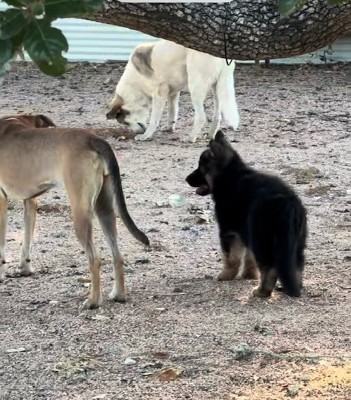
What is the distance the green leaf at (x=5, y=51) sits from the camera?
172cm

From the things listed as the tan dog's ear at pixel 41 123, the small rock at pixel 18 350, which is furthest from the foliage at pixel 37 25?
the tan dog's ear at pixel 41 123

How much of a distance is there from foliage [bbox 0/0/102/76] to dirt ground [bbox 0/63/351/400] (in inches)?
106

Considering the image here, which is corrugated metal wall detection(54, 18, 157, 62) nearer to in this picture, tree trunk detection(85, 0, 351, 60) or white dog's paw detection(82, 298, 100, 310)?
white dog's paw detection(82, 298, 100, 310)

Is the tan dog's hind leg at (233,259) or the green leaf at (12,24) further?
the tan dog's hind leg at (233,259)

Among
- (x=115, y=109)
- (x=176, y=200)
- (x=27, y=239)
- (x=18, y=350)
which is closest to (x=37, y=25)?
(x=18, y=350)

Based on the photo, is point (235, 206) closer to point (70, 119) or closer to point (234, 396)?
point (234, 396)

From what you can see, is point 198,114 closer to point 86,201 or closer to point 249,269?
point 249,269

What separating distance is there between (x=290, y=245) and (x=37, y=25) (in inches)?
153

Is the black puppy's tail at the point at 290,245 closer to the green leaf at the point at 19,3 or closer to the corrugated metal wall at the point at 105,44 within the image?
the green leaf at the point at 19,3

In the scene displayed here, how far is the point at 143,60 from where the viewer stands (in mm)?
12875

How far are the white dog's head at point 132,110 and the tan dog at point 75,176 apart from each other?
6.49 metres

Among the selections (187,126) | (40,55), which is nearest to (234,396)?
(40,55)

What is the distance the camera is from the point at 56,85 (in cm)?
1705

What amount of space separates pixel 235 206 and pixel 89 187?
3.24ft
